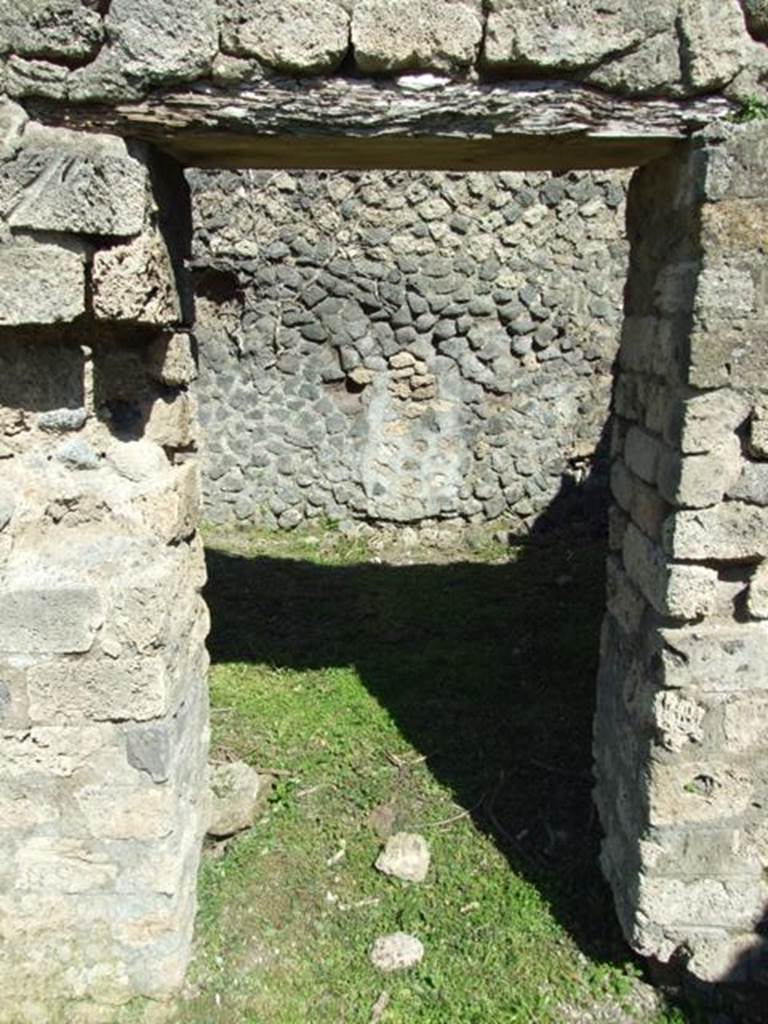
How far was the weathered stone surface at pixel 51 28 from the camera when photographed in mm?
2230

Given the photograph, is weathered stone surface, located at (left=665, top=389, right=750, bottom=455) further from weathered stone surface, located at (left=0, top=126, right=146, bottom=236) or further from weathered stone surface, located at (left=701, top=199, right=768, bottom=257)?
weathered stone surface, located at (left=0, top=126, right=146, bottom=236)

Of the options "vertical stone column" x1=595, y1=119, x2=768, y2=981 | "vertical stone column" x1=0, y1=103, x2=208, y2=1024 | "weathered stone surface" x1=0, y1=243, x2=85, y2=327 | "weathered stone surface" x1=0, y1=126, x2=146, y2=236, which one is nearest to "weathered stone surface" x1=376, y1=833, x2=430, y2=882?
"vertical stone column" x1=595, y1=119, x2=768, y2=981

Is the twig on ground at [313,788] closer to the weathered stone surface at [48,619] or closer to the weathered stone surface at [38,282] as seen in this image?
the weathered stone surface at [48,619]

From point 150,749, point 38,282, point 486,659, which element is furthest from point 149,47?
point 486,659

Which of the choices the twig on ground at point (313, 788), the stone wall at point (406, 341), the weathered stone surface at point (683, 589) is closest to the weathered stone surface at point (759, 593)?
the weathered stone surface at point (683, 589)

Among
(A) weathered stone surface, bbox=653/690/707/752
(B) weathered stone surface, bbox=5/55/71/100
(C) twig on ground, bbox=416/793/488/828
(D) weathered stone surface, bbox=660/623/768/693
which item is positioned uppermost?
(B) weathered stone surface, bbox=5/55/71/100

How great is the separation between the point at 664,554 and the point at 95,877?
6.72 feet

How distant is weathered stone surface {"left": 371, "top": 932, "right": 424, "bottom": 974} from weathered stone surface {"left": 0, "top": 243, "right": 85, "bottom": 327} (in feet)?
7.68

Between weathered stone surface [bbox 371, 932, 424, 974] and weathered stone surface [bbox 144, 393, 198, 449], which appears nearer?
weathered stone surface [bbox 144, 393, 198, 449]

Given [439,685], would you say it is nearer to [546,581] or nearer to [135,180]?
[546,581]

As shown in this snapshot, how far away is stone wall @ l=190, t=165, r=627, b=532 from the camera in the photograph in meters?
7.01

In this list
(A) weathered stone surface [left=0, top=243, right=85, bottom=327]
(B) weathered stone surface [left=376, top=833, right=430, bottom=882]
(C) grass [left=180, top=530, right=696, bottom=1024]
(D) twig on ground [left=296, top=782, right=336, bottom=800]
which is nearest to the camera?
(A) weathered stone surface [left=0, top=243, right=85, bottom=327]

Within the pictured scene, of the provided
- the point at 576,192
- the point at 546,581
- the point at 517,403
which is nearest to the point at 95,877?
the point at 546,581

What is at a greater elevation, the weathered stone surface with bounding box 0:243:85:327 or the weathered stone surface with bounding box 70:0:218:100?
the weathered stone surface with bounding box 70:0:218:100
